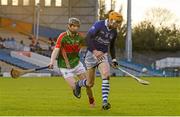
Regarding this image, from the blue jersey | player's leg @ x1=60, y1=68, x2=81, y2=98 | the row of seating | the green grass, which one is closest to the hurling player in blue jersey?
the blue jersey

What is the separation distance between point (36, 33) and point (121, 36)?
89.1 ft

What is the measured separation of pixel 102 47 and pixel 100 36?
30 centimetres

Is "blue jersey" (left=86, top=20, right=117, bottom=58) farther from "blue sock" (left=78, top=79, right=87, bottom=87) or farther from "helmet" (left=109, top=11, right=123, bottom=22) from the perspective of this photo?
"blue sock" (left=78, top=79, right=87, bottom=87)

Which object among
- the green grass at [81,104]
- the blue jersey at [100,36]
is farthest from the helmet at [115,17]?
the green grass at [81,104]

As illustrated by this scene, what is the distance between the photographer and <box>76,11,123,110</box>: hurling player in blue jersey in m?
14.3

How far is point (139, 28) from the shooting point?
10781 cm

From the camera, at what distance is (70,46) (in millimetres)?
14969

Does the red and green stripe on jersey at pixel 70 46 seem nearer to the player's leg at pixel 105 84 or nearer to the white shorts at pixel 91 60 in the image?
the white shorts at pixel 91 60

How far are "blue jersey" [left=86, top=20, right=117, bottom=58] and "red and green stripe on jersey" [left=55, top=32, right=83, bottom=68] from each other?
0.43 metres

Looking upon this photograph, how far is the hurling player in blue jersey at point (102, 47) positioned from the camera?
14.3 m

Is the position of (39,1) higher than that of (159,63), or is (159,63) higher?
(39,1)

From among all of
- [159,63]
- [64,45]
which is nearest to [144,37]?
[159,63]

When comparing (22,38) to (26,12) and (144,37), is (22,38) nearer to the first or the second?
(26,12)

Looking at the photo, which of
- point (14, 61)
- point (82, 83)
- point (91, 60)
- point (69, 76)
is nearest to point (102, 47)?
point (91, 60)
